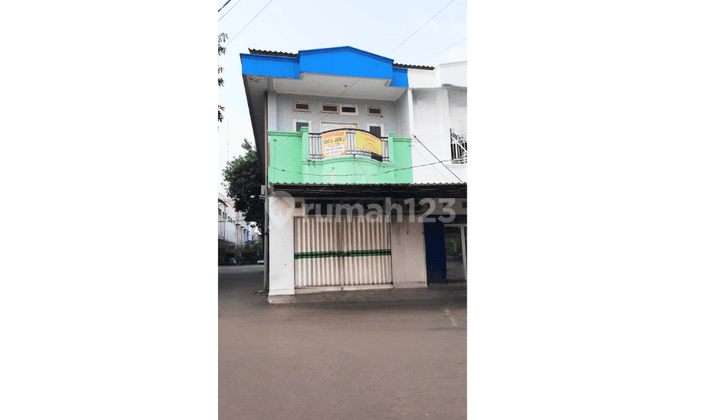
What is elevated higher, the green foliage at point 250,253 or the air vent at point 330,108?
the air vent at point 330,108

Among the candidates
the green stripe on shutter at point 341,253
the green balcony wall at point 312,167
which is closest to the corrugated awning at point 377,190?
the green balcony wall at point 312,167

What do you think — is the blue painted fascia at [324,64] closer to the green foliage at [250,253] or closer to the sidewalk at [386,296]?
the sidewalk at [386,296]

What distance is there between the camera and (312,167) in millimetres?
9258

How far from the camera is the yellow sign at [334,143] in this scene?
29.5ft

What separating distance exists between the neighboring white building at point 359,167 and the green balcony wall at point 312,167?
2cm

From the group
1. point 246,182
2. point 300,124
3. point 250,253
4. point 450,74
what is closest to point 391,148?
point 300,124

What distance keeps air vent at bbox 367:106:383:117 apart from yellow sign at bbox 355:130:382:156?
4.66ft

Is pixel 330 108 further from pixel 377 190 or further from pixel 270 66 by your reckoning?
pixel 377 190

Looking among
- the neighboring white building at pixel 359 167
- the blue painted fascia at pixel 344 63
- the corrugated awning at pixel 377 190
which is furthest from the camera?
the blue painted fascia at pixel 344 63

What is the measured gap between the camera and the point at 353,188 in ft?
26.1

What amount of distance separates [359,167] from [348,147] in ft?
1.69
